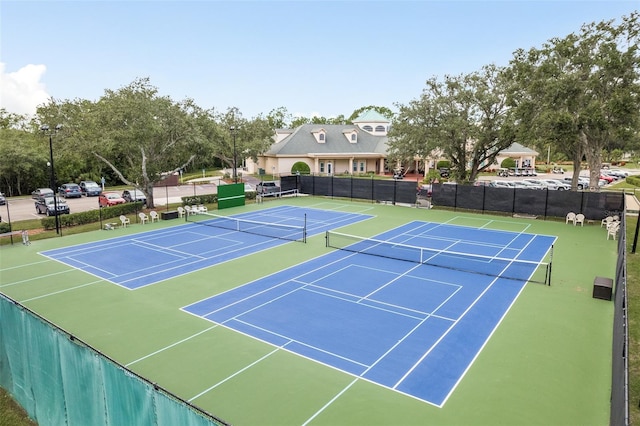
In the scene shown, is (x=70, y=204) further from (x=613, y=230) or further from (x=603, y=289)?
(x=613, y=230)

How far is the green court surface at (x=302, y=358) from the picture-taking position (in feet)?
27.6

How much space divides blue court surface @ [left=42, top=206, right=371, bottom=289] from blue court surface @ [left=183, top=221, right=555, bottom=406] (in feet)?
13.1

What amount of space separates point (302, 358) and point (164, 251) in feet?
42.3

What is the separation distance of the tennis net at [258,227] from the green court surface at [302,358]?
210 inches

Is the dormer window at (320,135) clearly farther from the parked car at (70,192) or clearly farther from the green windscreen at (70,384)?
the green windscreen at (70,384)

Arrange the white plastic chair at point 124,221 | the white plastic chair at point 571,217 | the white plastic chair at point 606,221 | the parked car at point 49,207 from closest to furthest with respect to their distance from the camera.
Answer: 1. the white plastic chair at point 606,221
2. the white plastic chair at point 124,221
3. the white plastic chair at point 571,217
4. the parked car at point 49,207

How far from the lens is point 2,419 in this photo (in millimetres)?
8531

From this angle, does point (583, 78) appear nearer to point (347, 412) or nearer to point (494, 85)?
point (494, 85)

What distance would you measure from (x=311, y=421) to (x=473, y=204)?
27.7m

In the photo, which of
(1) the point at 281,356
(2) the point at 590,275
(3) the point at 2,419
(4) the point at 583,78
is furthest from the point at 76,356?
(4) the point at 583,78

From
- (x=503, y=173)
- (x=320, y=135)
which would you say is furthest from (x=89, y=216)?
(x=503, y=173)

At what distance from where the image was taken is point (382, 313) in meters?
13.2

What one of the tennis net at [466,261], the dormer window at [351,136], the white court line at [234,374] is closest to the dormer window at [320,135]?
the dormer window at [351,136]

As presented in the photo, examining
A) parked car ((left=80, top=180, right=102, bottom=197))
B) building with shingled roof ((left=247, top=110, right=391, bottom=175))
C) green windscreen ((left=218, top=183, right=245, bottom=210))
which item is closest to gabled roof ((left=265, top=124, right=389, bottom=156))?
building with shingled roof ((left=247, top=110, right=391, bottom=175))
